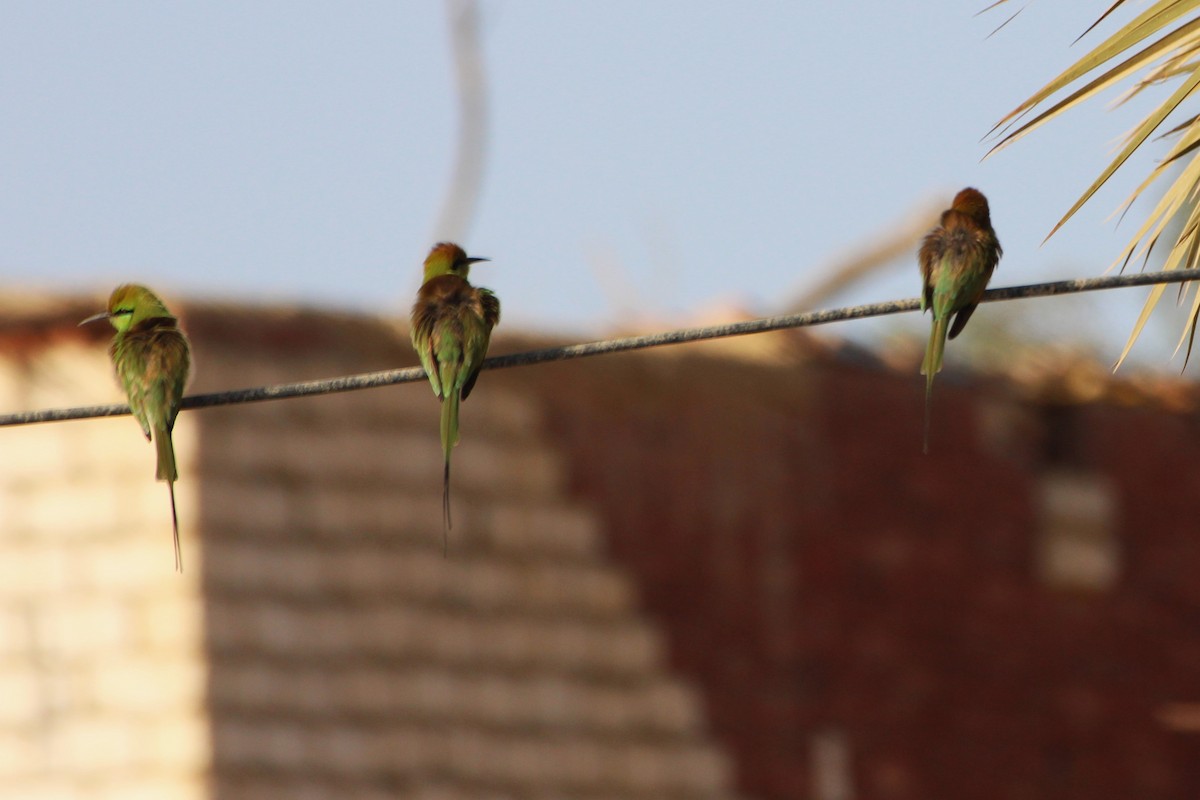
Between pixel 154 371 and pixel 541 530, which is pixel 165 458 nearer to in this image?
pixel 154 371

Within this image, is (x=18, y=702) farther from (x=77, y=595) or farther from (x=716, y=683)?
(x=716, y=683)

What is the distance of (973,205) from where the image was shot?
6219 mm

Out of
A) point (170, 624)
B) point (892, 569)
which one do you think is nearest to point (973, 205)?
point (170, 624)

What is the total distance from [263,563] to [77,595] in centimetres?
80

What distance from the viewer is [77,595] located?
10.3m

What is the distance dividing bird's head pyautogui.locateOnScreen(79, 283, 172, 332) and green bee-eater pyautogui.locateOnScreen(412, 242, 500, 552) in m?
1.01

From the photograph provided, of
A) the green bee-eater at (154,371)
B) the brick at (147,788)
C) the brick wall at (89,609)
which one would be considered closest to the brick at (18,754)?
the brick wall at (89,609)

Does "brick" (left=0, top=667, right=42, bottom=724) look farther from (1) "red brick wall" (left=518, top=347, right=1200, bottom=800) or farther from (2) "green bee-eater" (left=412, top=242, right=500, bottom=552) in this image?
(2) "green bee-eater" (left=412, top=242, right=500, bottom=552)

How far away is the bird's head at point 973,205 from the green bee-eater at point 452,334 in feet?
4.07

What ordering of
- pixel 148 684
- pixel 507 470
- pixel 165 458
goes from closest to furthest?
pixel 165 458
pixel 148 684
pixel 507 470

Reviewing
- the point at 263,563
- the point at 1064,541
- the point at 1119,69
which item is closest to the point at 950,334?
the point at 1119,69

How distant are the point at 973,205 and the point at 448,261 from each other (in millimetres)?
1510

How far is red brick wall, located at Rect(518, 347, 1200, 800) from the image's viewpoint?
1194cm

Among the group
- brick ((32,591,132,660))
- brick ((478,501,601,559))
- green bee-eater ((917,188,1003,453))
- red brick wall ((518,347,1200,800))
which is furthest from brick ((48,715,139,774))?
green bee-eater ((917,188,1003,453))
